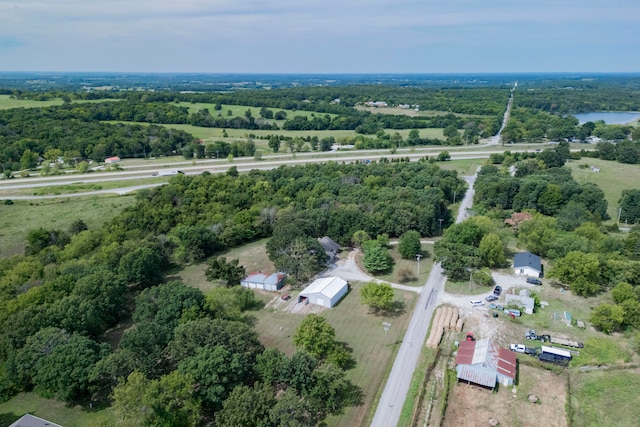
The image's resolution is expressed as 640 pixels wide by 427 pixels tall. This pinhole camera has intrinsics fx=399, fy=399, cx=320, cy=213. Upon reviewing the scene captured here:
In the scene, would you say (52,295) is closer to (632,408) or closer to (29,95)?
(632,408)

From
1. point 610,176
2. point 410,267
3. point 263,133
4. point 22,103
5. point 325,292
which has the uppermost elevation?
point 22,103

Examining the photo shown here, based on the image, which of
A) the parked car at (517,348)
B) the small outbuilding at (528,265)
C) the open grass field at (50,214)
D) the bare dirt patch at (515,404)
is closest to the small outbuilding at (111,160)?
the open grass field at (50,214)

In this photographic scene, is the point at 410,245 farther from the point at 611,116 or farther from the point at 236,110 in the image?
the point at 611,116

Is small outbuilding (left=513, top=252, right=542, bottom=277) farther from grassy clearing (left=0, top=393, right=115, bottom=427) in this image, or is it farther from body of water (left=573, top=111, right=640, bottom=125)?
body of water (left=573, top=111, right=640, bottom=125)

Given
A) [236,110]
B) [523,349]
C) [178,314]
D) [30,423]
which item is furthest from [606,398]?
[236,110]

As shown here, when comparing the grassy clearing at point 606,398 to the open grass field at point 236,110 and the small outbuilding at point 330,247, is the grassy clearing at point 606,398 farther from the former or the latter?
the open grass field at point 236,110

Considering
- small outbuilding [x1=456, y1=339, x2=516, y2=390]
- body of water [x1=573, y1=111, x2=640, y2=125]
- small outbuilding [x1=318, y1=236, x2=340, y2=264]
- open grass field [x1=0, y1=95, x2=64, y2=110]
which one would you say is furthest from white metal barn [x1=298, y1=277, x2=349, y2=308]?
body of water [x1=573, y1=111, x2=640, y2=125]
